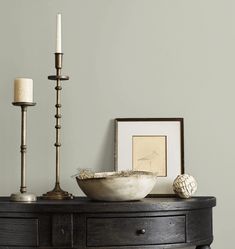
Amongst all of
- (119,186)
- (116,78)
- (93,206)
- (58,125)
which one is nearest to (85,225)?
(93,206)

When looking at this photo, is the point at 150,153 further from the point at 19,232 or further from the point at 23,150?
the point at 19,232

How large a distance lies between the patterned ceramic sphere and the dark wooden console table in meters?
0.17

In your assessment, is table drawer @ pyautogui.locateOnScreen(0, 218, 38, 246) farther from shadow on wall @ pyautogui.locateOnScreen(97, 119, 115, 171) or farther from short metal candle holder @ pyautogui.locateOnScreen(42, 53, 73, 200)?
shadow on wall @ pyautogui.locateOnScreen(97, 119, 115, 171)

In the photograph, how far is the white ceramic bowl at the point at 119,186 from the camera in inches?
84.9

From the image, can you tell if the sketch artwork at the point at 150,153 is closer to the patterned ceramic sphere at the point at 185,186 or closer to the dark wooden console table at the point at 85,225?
the patterned ceramic sphere at the point at 185,186

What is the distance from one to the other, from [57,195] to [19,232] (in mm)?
251

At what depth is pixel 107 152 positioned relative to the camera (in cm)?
256

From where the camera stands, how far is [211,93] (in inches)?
101

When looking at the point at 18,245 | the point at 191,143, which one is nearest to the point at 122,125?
the point at 191,143

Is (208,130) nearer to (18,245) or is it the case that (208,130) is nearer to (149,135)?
(149,135)

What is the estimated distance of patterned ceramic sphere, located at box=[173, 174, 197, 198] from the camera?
2.30 metres

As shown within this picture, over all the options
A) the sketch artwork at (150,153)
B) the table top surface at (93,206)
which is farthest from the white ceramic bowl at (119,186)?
the sketch artwork at (150,153)

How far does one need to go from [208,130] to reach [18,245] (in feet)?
2.97

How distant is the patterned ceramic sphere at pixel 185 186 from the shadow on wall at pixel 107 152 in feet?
1.09
